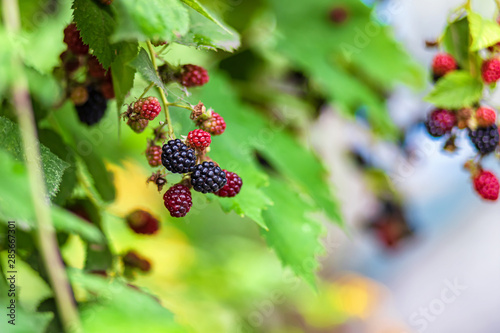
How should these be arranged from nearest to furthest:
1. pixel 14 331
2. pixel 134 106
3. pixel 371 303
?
pixel 14 331 < pixel 134 106 < pixel 371 303

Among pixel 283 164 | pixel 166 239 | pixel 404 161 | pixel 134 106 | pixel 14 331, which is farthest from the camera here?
pixel 166 239

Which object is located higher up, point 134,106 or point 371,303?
point 371,303

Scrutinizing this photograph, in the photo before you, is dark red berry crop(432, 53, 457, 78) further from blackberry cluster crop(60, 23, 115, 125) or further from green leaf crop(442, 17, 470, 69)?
blackberry cluster crop(60, 23, 115, 125)

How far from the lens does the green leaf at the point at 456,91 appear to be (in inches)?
33.2

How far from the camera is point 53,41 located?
4.14 ft

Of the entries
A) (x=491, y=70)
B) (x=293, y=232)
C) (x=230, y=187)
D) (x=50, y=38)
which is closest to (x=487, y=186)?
(x=491, y=70)

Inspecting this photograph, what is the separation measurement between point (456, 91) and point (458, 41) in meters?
0.09

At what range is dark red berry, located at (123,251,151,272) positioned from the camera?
0.95m

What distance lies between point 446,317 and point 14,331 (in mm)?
3577

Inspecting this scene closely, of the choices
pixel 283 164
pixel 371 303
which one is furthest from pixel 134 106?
pixel 371 303

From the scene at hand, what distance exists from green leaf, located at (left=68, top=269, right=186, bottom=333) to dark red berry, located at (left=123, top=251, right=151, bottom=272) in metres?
0.36

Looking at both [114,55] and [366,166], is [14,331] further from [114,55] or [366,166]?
[366,166]

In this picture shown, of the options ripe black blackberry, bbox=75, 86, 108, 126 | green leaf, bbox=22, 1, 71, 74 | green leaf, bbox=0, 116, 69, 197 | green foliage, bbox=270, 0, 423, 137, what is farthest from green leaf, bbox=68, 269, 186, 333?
green foliage, bbox=270, 0, 423, 137

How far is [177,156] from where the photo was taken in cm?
64
